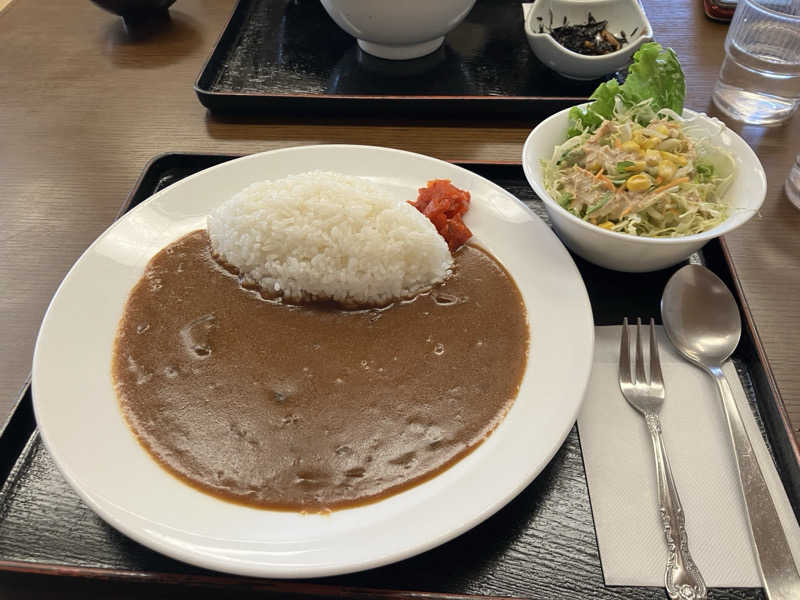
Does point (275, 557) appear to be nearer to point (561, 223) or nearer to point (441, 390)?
point (441, 390)

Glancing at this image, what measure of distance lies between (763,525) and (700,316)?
22.9 inches

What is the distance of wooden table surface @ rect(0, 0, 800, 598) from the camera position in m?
1.74

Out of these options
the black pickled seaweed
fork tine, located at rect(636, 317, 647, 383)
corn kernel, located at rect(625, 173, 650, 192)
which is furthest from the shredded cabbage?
the black pickled seaweed

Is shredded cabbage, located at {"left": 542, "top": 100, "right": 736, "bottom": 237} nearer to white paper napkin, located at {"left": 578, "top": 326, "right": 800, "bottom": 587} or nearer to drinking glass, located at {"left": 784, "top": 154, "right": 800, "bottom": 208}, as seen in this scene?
white paper napkin, located at {"left": 578, "top": 326, "right": 800, "bottom": 587}

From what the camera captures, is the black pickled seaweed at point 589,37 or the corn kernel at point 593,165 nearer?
the corn kernel at point 593,165

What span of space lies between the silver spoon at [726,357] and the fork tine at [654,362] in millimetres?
55

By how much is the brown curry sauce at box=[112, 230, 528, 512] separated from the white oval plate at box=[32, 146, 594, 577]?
42mm

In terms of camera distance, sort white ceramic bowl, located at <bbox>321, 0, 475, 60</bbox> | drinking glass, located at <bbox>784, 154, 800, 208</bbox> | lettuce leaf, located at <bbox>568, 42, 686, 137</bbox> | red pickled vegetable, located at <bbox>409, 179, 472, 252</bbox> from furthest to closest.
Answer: white ceramic bowl, located at <bbox>321, 0, 475, 60</bbox> → drinking glass, located at <bbox>784, 154, 800, 208</bbox> → lettuce leaf, located at <bbox>568, 42, 686, 137</bbox> → red pickled vegetable, located at <bbox>409, 179, 472, 252</bbox>

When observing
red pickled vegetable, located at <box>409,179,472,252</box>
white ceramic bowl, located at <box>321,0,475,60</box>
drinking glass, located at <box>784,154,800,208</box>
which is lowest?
drinking glass, located at <box>784,154,800,208</box>

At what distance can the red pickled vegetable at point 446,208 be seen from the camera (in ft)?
5.96

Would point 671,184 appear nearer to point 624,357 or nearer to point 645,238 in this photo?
point 645,238

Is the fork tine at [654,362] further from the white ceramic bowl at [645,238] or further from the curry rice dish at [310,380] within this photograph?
the curry rice dish at [310,380]

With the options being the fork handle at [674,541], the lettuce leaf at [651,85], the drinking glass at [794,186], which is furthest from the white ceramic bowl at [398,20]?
the fork handle at [674,541]

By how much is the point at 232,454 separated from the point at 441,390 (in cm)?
51
